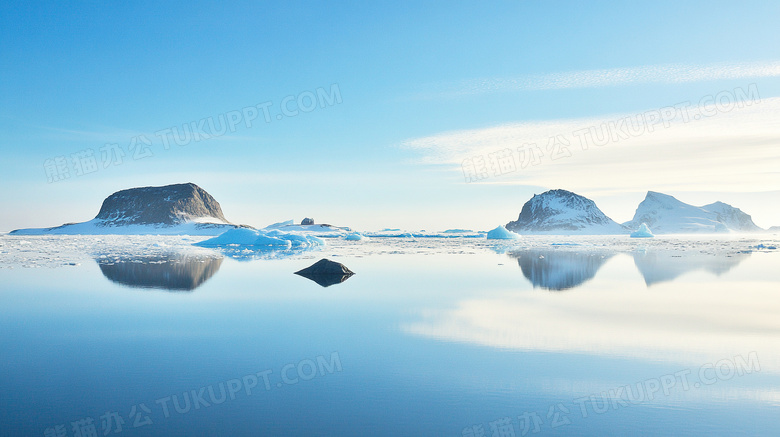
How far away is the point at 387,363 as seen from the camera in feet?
20.8

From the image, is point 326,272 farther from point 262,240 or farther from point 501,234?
point 501,234

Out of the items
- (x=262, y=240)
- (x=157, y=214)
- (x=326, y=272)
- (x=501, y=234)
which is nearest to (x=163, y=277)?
(x=326, y=272)

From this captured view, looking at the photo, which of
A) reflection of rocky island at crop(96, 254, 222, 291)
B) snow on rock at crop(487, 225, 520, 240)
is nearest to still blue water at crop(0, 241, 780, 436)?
reflection of rocky island at crop(96, 254, 222, 291)

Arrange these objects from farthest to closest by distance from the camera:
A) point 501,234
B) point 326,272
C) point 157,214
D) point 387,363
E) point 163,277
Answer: point 157,214
point 501,234
point 326,272
point 163,277
point 387,363

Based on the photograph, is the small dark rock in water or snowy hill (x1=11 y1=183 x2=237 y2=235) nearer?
the small dark rock in water

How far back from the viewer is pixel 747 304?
1171 cm

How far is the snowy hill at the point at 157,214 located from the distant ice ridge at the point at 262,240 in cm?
10822

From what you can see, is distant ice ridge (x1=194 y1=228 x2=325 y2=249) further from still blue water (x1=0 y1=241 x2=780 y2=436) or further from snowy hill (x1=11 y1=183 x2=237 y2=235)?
snowy hill (x1=11 y1=183 x2=237 y2=235)

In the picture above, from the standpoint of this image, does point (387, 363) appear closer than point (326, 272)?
Yes

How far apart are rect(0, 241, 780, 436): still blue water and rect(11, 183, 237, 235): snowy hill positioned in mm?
150585

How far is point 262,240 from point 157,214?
15101 centimetres

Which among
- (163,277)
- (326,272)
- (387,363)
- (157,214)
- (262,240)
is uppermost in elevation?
(157,214)

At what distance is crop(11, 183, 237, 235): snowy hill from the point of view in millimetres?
158875

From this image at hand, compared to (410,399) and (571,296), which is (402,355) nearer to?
(410,399)
